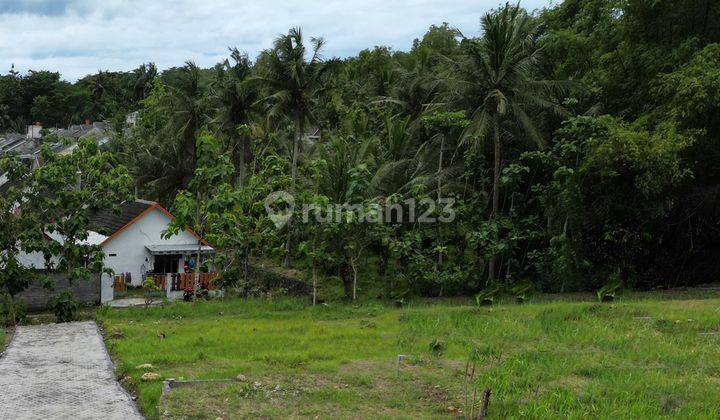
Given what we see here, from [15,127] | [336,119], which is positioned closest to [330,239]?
[336,119]

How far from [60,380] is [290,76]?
58.0 feet

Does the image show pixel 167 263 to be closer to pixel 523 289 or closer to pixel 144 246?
pixel 144 246

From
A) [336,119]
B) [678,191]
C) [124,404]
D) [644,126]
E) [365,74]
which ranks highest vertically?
[365,74]

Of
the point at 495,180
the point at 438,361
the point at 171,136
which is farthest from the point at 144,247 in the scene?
the point at 438,361

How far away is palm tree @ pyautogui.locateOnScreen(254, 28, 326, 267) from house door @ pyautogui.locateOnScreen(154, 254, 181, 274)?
4.80m

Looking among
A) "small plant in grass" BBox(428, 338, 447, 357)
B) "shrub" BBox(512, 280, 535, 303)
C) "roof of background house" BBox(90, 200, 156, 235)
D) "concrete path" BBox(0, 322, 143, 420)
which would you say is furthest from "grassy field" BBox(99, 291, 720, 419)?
"roof of background house" BBox(90, 200, 156, 235)

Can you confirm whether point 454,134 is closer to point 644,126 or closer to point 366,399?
point 644,126

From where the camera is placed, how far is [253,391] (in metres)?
8.59

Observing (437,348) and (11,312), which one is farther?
(11,312)

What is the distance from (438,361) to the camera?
10.4 m

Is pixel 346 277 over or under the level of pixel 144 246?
under

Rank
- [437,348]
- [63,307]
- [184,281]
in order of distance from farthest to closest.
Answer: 1. [184,281]
2. [63,307]
3. [437,348]

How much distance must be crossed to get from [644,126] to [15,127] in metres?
90.4

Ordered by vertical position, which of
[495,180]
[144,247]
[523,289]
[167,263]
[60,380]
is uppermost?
[495,180]
